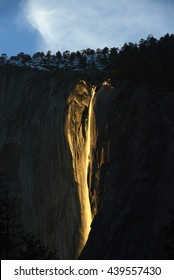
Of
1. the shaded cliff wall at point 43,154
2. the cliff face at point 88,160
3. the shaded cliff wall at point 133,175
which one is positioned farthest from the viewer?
the shaded cliff wall at point 43,154

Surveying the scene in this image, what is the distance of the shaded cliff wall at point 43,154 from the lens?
50.7 m

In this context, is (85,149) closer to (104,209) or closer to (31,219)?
(31,219)

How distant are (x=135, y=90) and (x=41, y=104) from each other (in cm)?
1996

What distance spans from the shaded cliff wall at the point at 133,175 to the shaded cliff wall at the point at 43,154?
7.02m

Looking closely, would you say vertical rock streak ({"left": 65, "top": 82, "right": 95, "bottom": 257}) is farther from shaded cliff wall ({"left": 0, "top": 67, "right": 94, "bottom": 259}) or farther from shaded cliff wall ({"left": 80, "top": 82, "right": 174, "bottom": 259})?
shaded cliff wall ({"left": 80, "top": 82, "right": 174, "bottom": 259})

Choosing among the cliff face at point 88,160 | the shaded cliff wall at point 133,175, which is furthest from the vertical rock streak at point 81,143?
the shaded cliff wall at point 133,175

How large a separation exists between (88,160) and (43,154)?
33.0 ft

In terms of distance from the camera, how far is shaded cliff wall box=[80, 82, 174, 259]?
3212 centimetres

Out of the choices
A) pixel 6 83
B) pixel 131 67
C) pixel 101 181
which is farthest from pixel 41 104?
pixel 101 181

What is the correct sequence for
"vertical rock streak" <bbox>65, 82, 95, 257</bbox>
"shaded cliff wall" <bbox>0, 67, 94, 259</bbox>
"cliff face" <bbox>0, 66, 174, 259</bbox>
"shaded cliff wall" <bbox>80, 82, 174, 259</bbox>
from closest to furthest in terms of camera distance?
"shaded cliff wall" <bbox>80, 82, 174, 259</bbox>
"cliff face" <bbox>0, 66, 174, 259</bbox>
"vertical rock streak" <bbox>65, 82, 95, 257</bbox>
"shaded cliff wall" <bbox>0, 67, 94, 259</bbox>

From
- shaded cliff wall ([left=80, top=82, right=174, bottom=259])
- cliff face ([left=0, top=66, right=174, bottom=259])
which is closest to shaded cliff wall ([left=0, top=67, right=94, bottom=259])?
cliff face ([left=0, top=66, right=174, bottom=259])

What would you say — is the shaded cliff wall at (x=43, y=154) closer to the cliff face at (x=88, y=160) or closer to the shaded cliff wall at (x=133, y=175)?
the cliff face at (x=88, y=160)

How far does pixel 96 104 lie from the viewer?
157 feet

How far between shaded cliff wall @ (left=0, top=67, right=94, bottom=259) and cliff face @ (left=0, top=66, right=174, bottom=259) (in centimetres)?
10
